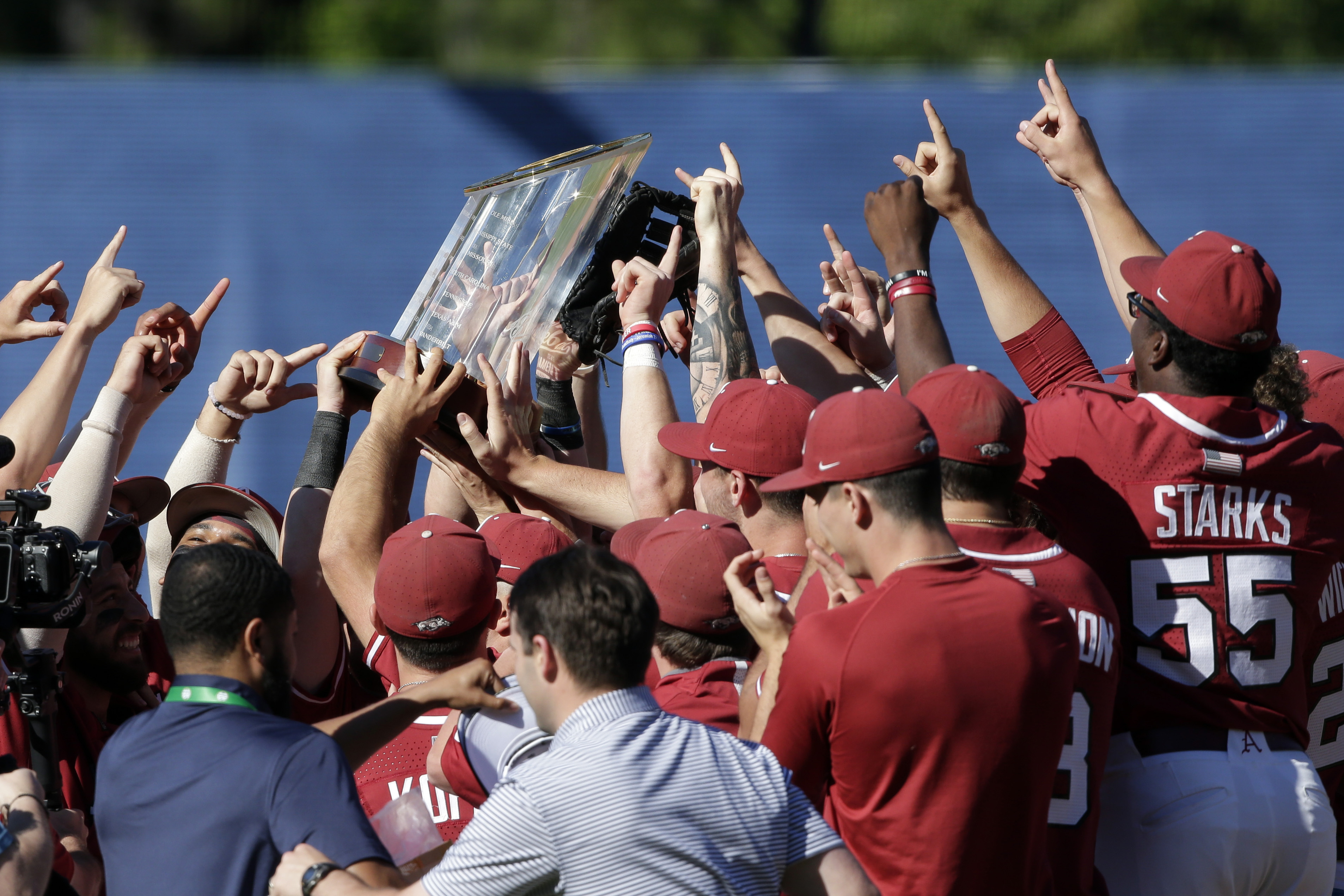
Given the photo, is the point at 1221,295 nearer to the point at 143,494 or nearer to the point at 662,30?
the point at 143,494

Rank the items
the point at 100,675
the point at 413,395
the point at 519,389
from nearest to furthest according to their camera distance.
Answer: the point at 100,675, the point at 413,395, the point at 519,389

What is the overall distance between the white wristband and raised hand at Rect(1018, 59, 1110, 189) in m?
1.14

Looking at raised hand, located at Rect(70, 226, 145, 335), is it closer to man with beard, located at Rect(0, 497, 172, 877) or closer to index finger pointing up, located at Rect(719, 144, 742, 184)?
man with beard, located at Rect(0, 497, 172, 877)

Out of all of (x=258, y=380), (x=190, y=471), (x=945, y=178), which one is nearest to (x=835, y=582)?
(x=945, y=178)

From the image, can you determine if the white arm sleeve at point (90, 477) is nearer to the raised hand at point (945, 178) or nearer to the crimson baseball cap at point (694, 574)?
the crimson baseball cap at point (694, 574)

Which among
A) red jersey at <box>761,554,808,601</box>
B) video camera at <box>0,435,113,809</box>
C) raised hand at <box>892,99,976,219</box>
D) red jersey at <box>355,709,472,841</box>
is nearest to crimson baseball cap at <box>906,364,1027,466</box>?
red jersey at <box>761,554,808,601</box>

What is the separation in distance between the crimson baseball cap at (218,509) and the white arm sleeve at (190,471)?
16cm

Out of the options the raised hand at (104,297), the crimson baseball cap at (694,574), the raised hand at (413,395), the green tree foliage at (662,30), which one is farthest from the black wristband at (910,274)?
the green tree foliage at (662,30)

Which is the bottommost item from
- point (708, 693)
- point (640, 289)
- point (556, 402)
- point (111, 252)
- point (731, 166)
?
point (708, 693)

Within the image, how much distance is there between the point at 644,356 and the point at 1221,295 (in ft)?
5.33

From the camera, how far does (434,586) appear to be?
2.90 m

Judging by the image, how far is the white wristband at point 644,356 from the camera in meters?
3.79

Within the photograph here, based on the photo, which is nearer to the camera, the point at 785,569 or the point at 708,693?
the point at 708,693

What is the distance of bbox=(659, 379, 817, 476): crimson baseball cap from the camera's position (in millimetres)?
3115
